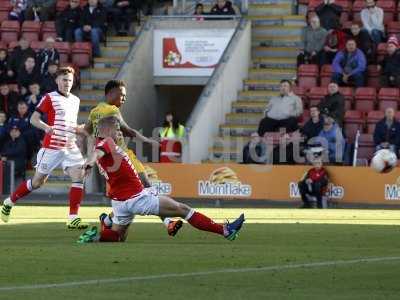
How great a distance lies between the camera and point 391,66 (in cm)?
2900

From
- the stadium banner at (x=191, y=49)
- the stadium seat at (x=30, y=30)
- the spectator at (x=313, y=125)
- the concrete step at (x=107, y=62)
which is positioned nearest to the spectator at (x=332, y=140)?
the spectator at (x=313, y=125)

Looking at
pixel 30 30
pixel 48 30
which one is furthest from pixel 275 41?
pixel 30 30

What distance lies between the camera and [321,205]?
87.2 ft

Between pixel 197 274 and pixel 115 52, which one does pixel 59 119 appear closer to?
pixel 197 274

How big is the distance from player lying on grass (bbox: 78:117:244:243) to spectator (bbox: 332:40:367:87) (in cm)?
1514

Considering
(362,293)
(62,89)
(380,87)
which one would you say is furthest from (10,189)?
(362,293)

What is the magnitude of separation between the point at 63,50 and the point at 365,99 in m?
8.06

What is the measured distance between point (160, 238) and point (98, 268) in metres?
3.98

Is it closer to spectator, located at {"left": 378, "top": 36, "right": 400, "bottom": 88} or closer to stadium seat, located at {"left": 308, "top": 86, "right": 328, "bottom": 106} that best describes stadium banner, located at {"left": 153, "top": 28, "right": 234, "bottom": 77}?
stadium seat, located at {"left": 308, "top": 86, "right": 328, "bottom": 106}

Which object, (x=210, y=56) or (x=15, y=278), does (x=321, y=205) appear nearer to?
(x=210, y=56)

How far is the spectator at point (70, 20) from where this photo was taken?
32.9m

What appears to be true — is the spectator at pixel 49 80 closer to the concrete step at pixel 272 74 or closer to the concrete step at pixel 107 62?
the concrete step at pixel 107 62

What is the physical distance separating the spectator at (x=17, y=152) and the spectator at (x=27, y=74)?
188cm

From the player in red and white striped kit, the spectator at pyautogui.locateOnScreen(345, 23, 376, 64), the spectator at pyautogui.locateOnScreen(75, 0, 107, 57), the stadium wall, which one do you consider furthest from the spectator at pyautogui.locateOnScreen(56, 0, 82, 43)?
the player in red and white striped kit
